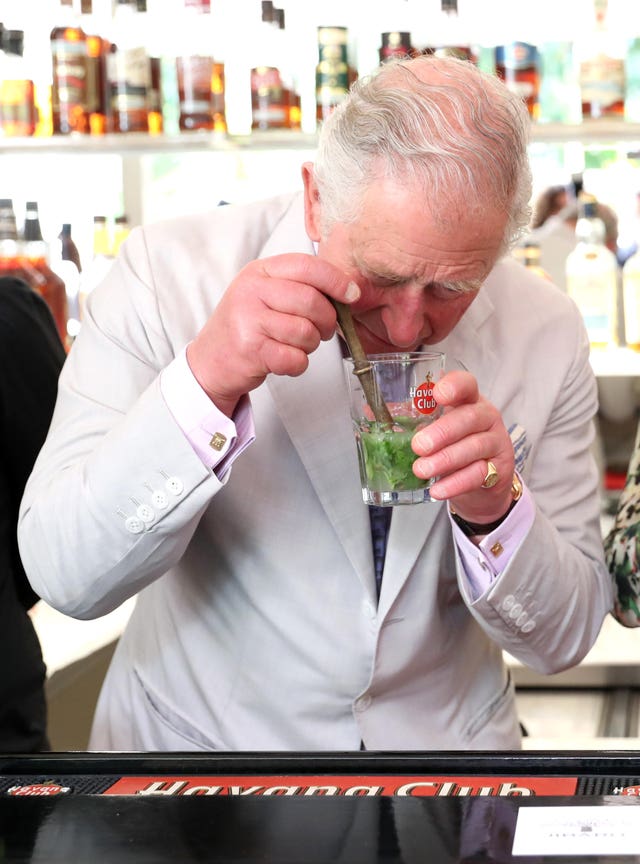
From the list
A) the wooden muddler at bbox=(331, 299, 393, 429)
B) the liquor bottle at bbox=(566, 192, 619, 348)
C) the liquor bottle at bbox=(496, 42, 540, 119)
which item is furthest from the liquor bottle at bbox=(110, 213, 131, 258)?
the wooden muddler at bbox=(331, 299, 393, 429)

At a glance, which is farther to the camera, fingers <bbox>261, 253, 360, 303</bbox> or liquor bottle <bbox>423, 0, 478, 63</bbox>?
liquor bottle <bbox>423, 0, 478, 63</bbox>

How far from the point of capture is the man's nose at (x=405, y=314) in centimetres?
125

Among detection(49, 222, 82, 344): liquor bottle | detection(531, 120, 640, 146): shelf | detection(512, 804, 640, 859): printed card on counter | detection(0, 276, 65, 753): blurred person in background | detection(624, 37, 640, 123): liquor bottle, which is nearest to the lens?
detection(512, 804, 640, 859): printed card on counter

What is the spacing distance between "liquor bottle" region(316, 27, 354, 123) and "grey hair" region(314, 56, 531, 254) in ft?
5.45

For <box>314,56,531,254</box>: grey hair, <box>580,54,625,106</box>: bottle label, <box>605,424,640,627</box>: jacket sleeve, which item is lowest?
<box>605,424,640,627</box>: jacket sleeve

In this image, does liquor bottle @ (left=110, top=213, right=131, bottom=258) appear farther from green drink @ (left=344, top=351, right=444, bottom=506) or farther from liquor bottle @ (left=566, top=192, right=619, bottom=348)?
green drink @ (left=344, top=351, right=444, bottom=506)

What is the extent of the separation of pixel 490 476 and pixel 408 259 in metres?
0.22

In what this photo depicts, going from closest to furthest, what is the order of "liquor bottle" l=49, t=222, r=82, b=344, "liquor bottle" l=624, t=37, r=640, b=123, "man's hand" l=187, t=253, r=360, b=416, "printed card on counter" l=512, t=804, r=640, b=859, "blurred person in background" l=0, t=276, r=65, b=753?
"printed card on counter" l=512, t=804, r=640, b=859 → "man's hand" l=187, t=253, r=360, b=416 → "blurred person in background" l=0, t=276, r=65, b=753 → "liquor bottle" l=624, t=37, r=640, b=123 → "liquor bottle" l=49, t=222, r=82, b=344

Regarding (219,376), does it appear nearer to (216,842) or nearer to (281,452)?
(281,452)

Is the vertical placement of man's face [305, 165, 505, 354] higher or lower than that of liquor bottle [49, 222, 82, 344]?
higher

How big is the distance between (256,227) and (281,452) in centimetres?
29

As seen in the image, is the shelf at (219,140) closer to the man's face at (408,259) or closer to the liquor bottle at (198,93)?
the liquor bottle at (198,93)

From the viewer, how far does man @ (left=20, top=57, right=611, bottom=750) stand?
121 centimetres

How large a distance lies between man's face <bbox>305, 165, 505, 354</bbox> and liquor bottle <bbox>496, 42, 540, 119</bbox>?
180 centimetres
